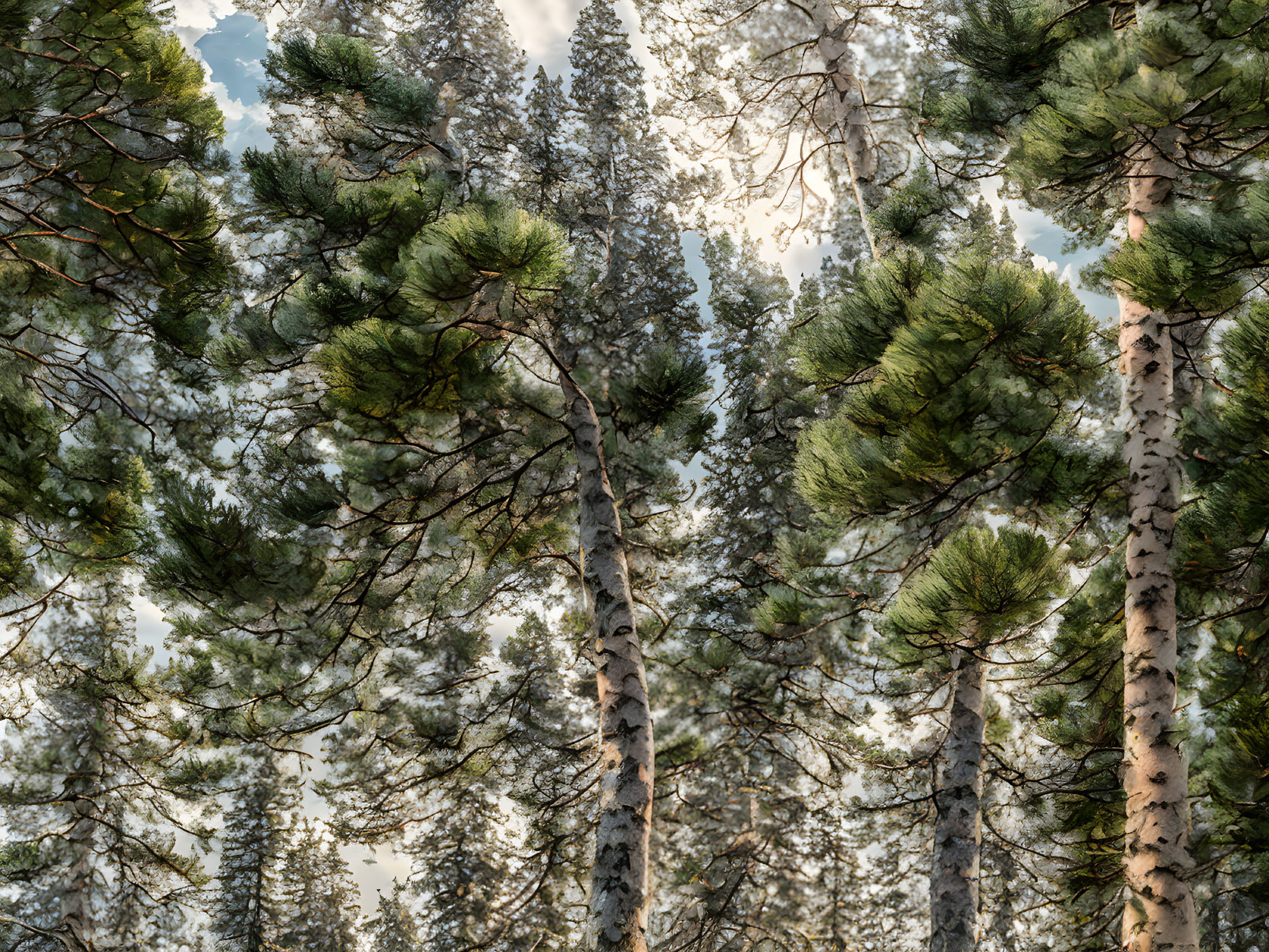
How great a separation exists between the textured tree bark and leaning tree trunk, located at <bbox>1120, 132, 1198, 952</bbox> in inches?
69.8

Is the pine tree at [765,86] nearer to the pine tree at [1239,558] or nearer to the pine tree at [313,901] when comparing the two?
the pine tree at [1239,558]

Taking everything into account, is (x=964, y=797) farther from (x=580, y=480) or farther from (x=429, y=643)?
(x=429, y=643)

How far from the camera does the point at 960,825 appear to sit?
16.6ft

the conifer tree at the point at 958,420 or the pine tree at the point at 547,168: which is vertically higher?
the pine tree at the point at 547,168

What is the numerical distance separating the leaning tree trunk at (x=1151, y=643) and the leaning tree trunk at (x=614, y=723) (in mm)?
2098

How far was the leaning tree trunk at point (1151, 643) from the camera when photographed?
8.91ft

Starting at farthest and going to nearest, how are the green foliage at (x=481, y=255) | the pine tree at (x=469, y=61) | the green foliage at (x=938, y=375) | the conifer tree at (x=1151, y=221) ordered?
the pine tree at (x=469, y=61), the green foliage at (x=481, y=255), the green foliage at (x=938, y=375), the conifer tree at (x=1151, y=221)

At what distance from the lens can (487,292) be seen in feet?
15.2

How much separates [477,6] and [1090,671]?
414 inches

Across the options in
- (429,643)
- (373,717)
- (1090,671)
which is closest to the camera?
(1090,671)

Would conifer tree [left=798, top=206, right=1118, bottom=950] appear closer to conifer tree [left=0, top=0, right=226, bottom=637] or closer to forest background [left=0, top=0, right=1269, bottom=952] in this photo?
forest background [left=0, top=0, right=1269, bottom=952]

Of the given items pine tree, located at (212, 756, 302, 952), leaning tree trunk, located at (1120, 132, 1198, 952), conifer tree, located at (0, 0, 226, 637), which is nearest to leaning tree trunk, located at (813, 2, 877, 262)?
leaning tree trunk, located at (1120, 132, 1198, 952)

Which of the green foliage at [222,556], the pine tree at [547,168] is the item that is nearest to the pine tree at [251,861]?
the green foliage at [222,556]

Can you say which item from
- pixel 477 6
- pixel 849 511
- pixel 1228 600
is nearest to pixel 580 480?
pixel 849 511
